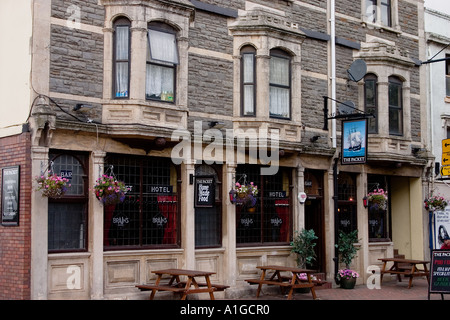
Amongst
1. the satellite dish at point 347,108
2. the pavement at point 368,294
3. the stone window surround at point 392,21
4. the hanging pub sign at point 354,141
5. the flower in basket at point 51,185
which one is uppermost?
the stone window surround at point 392,21

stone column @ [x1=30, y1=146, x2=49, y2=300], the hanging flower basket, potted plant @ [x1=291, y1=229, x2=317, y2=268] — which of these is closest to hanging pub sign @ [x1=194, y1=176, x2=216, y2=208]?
the hanging flower basket

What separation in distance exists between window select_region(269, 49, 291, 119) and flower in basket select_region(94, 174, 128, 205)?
17.5 feet

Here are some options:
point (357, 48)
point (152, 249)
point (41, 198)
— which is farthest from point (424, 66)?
point (41, 198)

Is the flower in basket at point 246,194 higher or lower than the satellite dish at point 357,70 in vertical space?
lower

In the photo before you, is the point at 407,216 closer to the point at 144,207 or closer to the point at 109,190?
the point at 144,207

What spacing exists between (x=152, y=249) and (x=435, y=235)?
440 inches

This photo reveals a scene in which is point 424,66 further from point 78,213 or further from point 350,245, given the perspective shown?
point 78,213

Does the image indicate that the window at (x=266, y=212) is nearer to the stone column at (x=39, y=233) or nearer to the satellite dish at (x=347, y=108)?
the satellite dish at (x=347, y=108)

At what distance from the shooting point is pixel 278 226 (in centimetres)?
1770

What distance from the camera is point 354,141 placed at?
1791cm

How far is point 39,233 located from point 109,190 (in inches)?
63.8

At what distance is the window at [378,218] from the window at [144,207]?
762 cm

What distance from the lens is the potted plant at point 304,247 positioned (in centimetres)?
1731

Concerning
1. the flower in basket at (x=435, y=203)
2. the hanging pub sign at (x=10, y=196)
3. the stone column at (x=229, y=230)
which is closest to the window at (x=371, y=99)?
the flower in basket at (x=435, y=203)
